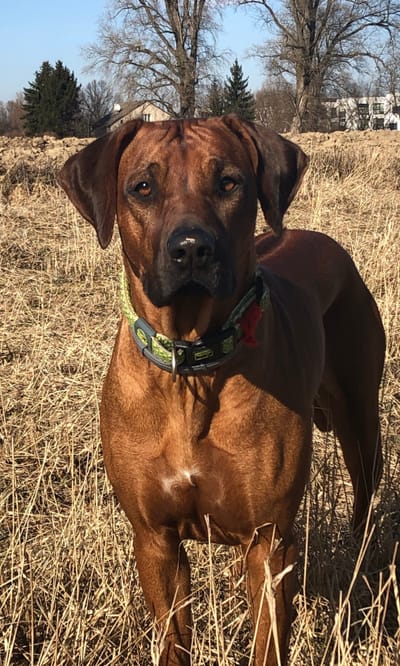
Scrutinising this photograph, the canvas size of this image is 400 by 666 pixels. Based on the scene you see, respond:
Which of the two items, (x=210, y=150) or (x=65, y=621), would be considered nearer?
(x=210, y=150)

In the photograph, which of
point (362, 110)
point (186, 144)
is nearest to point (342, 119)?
point (362, 110)

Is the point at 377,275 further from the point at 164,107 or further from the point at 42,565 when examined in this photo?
the point at 164,107

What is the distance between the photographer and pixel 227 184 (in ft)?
8.30

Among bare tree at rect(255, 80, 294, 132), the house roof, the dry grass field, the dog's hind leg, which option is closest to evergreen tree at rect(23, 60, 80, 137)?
the house roof

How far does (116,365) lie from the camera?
2742 mm

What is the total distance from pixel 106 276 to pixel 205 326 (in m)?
5.11

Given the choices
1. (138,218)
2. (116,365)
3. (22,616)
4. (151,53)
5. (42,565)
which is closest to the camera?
(138,218)

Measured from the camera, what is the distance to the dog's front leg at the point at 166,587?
2709mm

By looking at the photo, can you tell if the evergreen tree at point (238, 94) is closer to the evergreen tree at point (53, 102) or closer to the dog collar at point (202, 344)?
the evergreen tree at point (53, 102)

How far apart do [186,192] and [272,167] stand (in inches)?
15.7

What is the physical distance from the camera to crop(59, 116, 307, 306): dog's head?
228 cm

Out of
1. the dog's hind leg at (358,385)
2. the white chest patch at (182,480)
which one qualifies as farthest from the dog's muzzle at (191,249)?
the dog's hind leg at (358,385)

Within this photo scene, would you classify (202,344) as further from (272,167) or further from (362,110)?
(362,110)

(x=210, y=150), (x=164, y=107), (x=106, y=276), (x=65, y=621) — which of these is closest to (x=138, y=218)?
(x=210, y=150)
